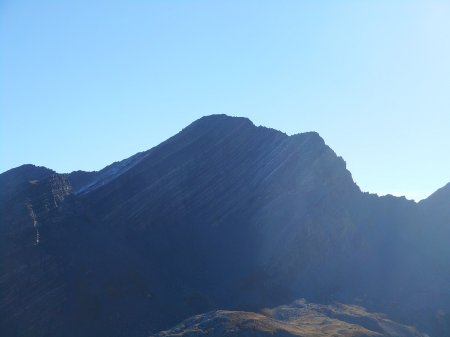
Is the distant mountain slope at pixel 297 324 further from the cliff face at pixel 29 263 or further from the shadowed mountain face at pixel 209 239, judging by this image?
the cliff face at pixel 29 263

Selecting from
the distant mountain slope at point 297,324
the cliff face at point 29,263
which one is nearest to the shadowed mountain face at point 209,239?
the cliff face at point 29,263

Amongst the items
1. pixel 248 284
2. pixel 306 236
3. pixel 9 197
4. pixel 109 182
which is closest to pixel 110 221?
pixel 109 182

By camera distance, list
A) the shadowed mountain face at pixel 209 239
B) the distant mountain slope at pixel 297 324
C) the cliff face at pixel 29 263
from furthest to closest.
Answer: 1. the shadowed mountain face at pixel 209 239
2. the cliff face at pixel 29 263
3. the distant mountain slope at pixel 297 324

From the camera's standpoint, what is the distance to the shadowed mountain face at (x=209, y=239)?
366ft

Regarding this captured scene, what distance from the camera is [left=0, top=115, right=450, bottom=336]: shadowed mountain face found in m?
111

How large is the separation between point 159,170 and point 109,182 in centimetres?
992

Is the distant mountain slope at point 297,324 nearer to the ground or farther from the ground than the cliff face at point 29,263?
nearer to the ground

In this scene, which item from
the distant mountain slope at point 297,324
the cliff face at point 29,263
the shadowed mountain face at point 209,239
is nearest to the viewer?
the distant mountain slope at point 297,324

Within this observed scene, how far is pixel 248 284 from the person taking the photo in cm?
12569

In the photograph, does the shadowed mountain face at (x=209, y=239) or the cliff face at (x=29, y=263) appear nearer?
the cliff face at (x=29, y=263)

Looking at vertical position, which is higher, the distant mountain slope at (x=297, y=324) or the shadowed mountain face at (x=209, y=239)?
the shadowed mountain face at (x=209, y=239)

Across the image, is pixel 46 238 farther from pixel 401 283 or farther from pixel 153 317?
pixel 401 283

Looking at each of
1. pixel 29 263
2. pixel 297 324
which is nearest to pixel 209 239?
pixel 297 324

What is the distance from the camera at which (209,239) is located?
137 metres
